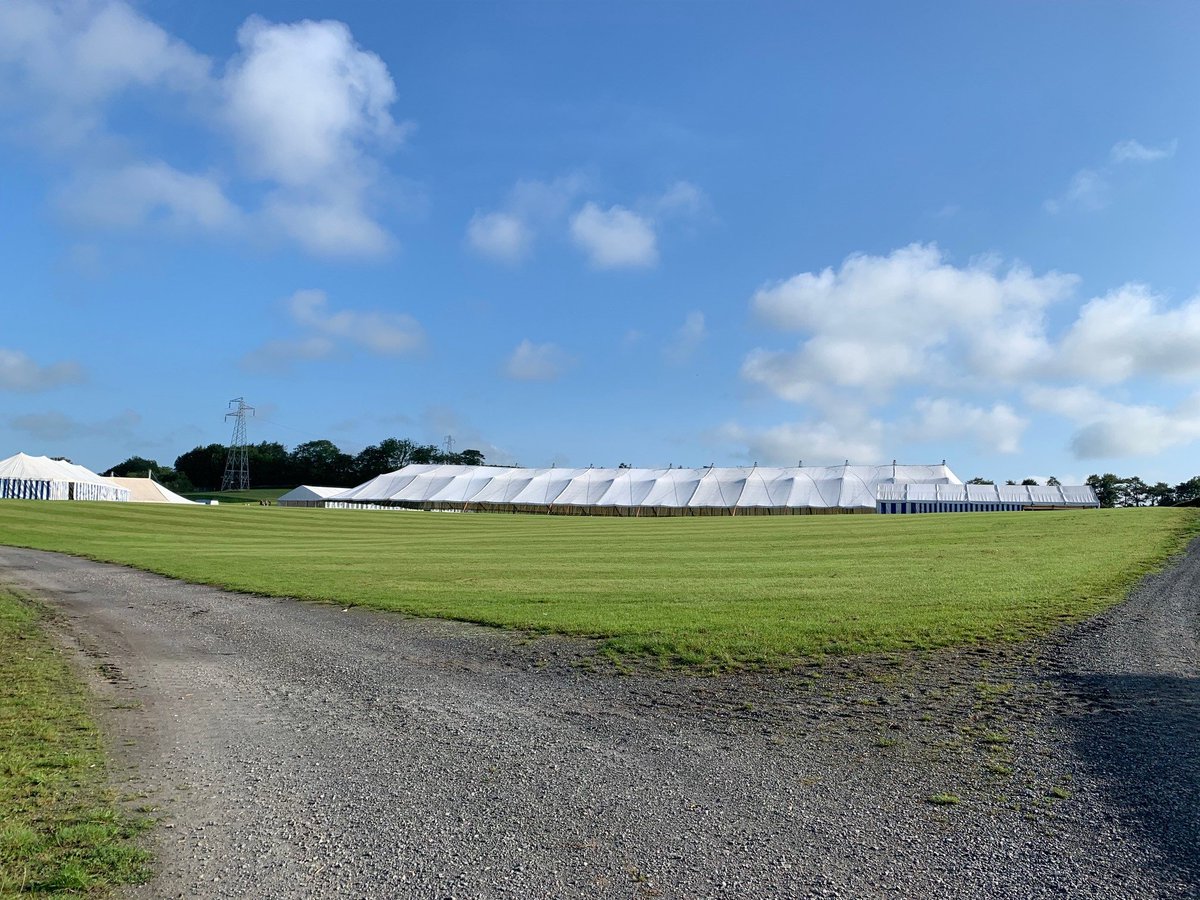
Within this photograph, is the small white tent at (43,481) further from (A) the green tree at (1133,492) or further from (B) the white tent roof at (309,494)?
(A) the green tree at (1133,492)

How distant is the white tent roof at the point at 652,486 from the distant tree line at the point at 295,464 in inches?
2718

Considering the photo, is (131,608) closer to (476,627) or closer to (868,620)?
(476,627)

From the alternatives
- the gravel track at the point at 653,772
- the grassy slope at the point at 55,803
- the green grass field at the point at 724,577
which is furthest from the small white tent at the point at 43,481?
the gravel track at the point at 653,772

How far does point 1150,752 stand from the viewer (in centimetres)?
652

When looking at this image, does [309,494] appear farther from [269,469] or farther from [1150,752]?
[1150,752]

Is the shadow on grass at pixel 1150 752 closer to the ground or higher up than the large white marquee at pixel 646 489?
closer to the ground

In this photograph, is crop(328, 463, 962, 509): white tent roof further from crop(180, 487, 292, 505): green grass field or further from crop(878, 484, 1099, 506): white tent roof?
crop(180, 487, 292, 505): green grass field

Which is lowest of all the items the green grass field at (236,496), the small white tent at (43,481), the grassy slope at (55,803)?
the grassy slope at (55,803)

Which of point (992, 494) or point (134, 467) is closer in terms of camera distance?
point (992, 494)

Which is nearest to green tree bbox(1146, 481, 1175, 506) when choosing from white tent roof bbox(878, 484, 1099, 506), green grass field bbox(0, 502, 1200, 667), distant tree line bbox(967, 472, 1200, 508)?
distant tree line bbox(967, 472, 1200, 508)

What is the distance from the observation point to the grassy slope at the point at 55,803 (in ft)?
14.4

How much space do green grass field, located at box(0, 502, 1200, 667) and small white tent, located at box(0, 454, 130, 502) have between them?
131 ft

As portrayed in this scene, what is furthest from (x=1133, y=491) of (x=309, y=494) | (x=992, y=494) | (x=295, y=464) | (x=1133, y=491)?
(x=295, y=464)

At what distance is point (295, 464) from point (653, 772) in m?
180
